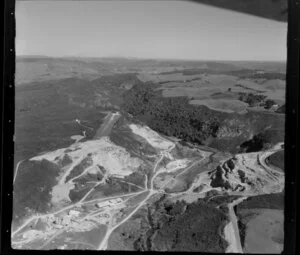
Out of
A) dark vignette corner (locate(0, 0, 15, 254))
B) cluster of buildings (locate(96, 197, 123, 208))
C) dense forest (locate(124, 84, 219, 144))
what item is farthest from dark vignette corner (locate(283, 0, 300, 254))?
dark vignette corner (locate(0, 0, 15, 254))

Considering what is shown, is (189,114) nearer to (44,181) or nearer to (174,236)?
(174,236)

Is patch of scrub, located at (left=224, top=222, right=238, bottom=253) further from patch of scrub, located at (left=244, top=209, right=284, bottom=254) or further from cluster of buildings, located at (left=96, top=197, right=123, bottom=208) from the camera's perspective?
cluster of buildings, located at (left=96, top=197, right=123, bottom=208)

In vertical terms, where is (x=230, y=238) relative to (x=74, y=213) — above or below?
below

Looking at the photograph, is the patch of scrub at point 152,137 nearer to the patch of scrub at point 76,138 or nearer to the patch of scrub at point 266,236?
the patch of scrub at point 76,138

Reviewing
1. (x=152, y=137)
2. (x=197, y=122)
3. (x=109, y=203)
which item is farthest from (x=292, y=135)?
(x=109, y=203)

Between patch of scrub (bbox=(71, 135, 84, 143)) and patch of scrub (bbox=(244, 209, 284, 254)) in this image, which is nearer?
patch of scrub (bbox=(244, 209, 284, 254))

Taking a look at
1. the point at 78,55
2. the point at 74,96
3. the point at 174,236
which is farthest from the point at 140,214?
the point at 78,55

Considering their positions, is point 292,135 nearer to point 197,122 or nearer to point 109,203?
point 197,122

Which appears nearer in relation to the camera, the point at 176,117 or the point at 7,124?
the point at 7,124

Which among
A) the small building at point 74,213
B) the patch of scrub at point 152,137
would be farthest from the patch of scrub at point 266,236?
the small building at point 74,213
